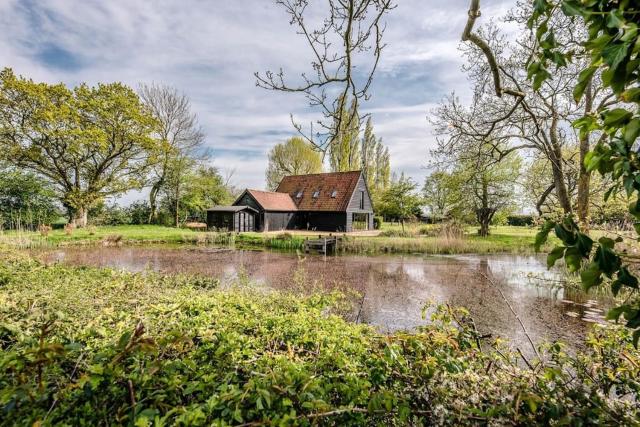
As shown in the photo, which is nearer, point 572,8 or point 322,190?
point 572,8

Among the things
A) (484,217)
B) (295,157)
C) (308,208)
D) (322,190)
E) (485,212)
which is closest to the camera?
(485,212)

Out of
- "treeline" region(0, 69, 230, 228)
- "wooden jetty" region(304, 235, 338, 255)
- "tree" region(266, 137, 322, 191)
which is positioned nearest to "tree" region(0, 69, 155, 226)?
"treeline" region(0, 69, 230, 228)

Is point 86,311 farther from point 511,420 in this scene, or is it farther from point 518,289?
point 518,289

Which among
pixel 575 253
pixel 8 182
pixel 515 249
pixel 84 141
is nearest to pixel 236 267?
pixel 575 253

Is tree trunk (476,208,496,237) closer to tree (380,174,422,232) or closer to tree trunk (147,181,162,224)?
tree (380,174,422,232)

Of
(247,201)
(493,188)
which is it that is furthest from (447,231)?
(247,201)

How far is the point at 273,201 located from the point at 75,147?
12.9 metres

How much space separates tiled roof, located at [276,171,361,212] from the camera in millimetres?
23828

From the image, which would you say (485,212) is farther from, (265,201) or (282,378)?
(282,378)

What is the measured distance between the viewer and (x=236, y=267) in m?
10.8

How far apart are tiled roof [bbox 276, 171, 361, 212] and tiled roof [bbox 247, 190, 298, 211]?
0.67 meters

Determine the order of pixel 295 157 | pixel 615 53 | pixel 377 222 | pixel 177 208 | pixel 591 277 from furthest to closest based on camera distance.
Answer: pixel 295 157, pixel 377 222, pixel 177 208, pixel 591 277, pixel 615 53

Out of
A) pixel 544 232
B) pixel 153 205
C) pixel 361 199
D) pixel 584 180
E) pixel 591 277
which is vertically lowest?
pixel 591 277

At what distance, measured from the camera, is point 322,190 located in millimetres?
25469
